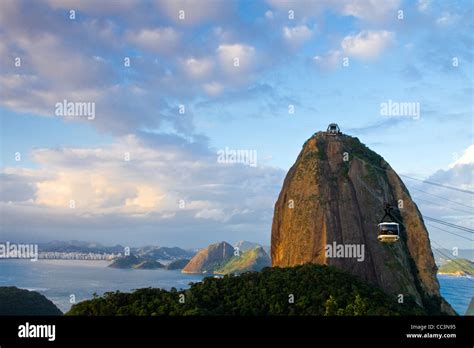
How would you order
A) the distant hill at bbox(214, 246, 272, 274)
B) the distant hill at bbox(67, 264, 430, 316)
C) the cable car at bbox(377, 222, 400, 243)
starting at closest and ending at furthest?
the cable car at bbox(377, 222, 400, 243) → the distant hill at bbox(67, 264, 430, 316) → the distant hill at bbox(214, 246, 272, 274)

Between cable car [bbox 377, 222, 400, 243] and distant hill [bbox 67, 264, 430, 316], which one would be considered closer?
cable car [bbox 377, 222, 400, 243]

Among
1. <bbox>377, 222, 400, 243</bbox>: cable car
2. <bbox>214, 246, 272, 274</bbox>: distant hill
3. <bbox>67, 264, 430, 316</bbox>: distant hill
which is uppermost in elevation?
<bbox>377, 222, 400, 243</bbox>: cable car

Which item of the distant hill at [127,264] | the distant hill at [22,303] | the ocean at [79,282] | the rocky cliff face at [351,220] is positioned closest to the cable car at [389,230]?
the rocky cliff face at [351,220]

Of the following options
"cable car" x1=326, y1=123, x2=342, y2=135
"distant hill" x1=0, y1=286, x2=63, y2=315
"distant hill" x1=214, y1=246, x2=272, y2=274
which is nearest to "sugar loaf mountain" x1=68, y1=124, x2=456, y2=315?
"cable car" x1=326, y1=123, x2=342, y2=135

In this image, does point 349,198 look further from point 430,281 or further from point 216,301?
point 216,301

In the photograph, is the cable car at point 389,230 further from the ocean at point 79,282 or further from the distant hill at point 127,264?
the distant hill at point 127,264

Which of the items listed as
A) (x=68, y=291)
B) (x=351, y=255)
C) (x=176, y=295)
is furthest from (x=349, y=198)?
(x=68, y=291)

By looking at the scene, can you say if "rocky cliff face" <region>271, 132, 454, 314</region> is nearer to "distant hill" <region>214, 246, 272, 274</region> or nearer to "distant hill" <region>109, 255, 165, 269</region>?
"distant hill" <region>214, 246, 272, 274</region>

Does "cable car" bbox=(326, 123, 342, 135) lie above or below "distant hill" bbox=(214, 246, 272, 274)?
above
